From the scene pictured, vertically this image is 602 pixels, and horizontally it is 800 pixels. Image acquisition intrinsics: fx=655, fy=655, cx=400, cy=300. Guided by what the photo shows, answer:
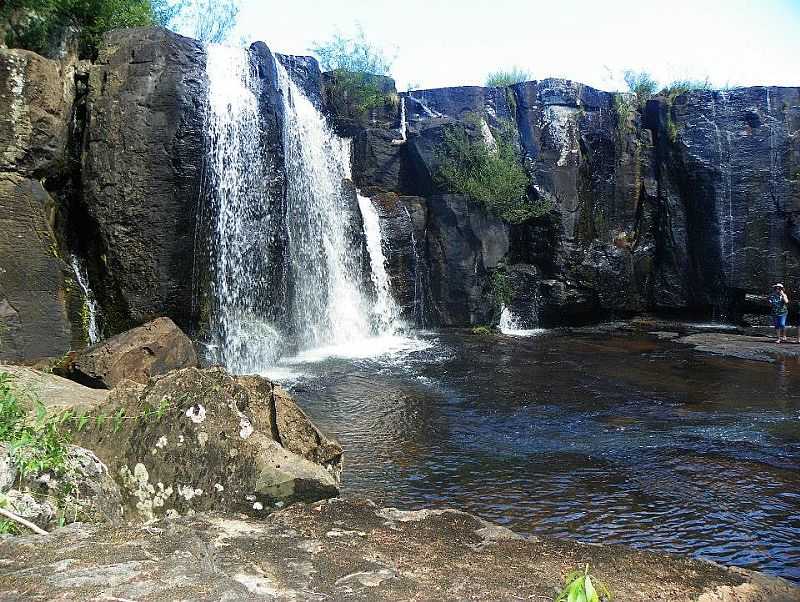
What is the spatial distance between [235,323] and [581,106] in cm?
1184

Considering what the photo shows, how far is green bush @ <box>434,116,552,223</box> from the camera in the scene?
55.6 feet

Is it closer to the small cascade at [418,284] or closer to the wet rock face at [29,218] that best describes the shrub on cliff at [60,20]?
the wet rock face at [29,218]

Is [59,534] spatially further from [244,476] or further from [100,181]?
[100,181]

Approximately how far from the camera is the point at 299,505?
12.8 ft

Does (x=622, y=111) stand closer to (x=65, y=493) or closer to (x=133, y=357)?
(x=133, y=357)

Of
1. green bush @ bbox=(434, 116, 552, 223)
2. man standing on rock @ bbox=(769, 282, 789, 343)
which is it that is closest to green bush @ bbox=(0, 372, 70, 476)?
green bush @ bbox=(434, 116, 552, 223)

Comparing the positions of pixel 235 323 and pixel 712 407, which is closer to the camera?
pixel 712 407

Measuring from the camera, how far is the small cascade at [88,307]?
33.2 feet

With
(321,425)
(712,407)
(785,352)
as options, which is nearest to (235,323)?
(321,425)

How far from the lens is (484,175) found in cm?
1698

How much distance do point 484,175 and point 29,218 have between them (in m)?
10.9

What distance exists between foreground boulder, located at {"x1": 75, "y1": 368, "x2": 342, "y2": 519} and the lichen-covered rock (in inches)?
13.7

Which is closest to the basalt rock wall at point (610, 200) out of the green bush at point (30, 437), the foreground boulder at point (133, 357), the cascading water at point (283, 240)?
the cascading water at point (283, 240)

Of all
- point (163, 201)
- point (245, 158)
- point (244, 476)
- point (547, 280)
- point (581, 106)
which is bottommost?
point (244, 476)
